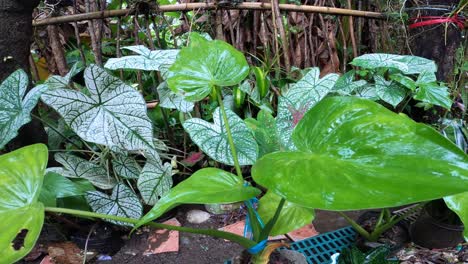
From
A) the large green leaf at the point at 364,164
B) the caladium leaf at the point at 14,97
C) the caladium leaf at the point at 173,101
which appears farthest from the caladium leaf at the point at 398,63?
the caladium leaf at the point at 14,97

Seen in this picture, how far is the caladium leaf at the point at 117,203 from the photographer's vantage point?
1.00 meters

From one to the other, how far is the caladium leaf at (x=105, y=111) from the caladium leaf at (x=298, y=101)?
0.41 meters

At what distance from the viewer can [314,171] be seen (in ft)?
1.26

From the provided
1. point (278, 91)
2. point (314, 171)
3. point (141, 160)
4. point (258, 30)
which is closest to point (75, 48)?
point (141, 160)

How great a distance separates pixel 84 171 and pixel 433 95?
1.30 m

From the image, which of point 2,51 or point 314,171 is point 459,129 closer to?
point 314,171

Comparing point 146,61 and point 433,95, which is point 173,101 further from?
point 433,95

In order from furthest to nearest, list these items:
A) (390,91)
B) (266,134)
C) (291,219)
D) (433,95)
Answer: (390,91) < (433,95) < (266,134) < (291,219)

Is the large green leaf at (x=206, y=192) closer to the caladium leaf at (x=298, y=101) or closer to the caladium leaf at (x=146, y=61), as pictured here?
the caladium leaf at (x=298, y=101)

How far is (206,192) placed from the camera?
482 mm

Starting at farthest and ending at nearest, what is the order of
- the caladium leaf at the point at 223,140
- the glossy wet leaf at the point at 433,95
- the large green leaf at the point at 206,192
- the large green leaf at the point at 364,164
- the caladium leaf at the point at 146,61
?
1. the glossy wet leaf at the point at 433,95
2. the caladium leaf at the point at 146,61
3. the caladium leaf at the point at 223,140
4. the large green leaf at the point at 206,192
5. the large green leaf at the point at 364,164

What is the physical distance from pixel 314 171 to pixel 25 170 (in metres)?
0.53

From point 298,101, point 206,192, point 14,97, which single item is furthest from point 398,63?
point 14,97

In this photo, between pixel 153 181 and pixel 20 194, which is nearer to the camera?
pixel 20 194
